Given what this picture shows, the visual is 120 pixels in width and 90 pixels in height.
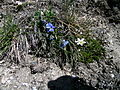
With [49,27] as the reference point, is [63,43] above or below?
below

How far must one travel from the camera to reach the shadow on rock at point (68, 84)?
244 centimetres

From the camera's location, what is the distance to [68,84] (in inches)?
97.8

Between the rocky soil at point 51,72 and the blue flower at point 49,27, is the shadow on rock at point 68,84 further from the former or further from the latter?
the blue flower at point 49,27

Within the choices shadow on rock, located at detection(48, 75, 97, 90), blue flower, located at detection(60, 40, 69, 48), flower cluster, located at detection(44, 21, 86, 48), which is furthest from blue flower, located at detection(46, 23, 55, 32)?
shadow on rock, located at detection(48, 75, 97, 90)

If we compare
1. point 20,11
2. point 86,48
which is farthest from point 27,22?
point 86,48

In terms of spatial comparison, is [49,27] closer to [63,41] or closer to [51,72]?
[63,41]

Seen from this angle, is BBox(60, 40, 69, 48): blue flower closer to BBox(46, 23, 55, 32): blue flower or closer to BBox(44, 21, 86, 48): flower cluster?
BBox(44, 21, 86, 48): flower cluster

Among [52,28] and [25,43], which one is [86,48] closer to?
[52,28]

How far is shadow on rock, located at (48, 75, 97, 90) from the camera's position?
2441 millimetres

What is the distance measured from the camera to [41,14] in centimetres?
295

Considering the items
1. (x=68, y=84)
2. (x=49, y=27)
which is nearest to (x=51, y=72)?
(x=68, y=84)

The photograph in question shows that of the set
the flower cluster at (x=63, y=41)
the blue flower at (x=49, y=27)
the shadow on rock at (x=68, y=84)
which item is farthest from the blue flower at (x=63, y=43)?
the shadow on rock at (x=68, y=84)

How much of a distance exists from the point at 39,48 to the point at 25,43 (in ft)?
0.61

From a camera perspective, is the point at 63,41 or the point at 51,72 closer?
the point at 51,72
